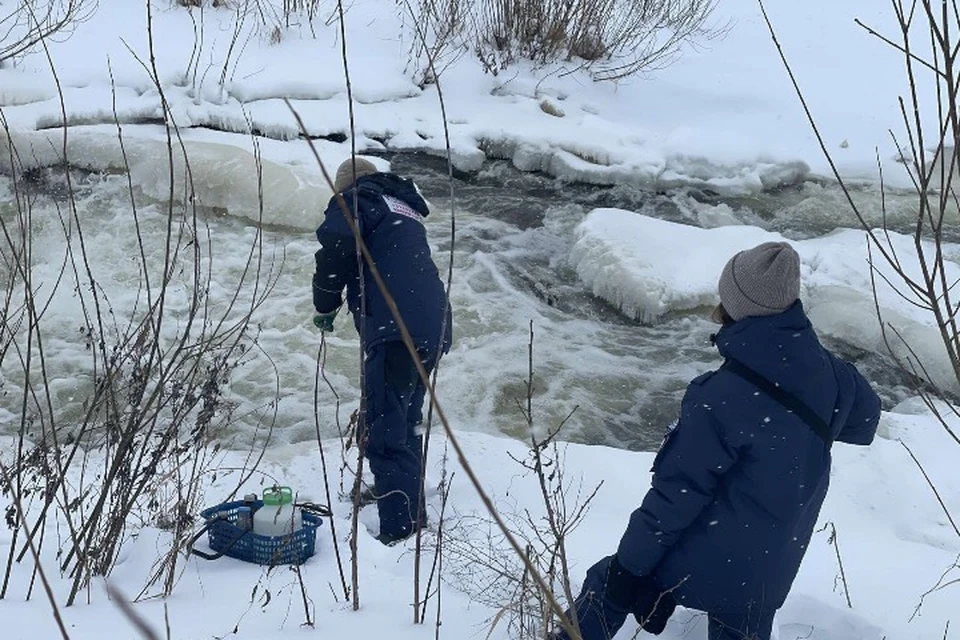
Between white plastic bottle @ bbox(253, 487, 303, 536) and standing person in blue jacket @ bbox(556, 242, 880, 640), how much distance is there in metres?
1.16

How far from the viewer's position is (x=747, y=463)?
2.79m

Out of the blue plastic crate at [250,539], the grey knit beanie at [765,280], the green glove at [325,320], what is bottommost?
the blue plastic crate at [250,539]

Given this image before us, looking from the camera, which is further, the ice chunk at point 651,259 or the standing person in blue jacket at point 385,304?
the ice chunk at point 651,259

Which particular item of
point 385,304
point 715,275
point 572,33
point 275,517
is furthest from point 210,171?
point 275,517

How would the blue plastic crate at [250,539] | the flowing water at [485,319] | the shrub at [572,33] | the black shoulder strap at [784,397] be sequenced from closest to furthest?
1. the black shoulder strap at [784,397]
2. the blue plastic crate at [250,539]
3. the flowing water at [485,319]
4. the shrub at [572,33]

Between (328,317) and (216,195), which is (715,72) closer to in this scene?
(216,195)

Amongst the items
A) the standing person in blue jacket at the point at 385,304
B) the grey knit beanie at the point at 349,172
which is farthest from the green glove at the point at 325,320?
the grey knit beanie at the point at 349,172

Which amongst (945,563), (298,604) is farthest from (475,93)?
(298,604)

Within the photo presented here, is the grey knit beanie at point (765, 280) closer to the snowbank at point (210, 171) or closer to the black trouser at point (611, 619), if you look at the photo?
the black trouser at point (611, 619)

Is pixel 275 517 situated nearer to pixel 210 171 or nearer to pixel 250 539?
pixel 250 539

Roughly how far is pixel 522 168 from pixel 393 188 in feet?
17.9

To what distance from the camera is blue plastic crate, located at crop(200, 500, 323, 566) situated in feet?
11.6

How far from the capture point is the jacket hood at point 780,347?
2752 millimetres

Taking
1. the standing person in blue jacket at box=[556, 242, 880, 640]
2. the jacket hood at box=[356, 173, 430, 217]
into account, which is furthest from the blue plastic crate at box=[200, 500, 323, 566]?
the jacket hood at box=[356, 173, 430, 217]
